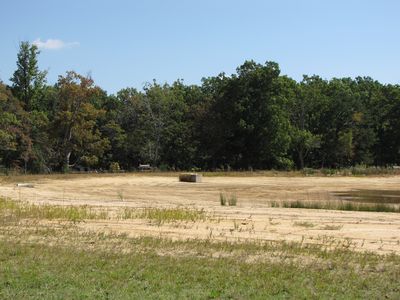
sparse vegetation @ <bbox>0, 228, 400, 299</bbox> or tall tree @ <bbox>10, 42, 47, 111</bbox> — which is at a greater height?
tall tree @ <bbox>10, 42, 47, 111</bbox>

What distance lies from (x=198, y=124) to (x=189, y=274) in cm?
5914

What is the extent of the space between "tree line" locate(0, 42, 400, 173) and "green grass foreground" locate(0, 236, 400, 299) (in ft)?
141

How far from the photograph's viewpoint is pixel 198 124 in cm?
6750

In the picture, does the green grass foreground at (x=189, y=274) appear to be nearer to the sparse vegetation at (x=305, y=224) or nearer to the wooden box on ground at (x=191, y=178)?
the sparse vegetation at (x=305, y=224)

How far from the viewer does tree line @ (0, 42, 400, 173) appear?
2258 inches

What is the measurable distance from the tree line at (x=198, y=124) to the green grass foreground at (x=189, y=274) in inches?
1696

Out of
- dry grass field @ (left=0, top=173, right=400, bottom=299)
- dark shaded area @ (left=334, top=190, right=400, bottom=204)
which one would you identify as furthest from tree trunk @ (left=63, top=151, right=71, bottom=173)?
dry grass field @ (left=0, top=173, right=400, bottom=299)

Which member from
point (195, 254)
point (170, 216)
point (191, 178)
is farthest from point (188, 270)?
point (191, 178)

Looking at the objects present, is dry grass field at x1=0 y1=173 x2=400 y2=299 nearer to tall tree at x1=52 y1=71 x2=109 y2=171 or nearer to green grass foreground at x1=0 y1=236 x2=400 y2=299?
green grass foreground at x1=0 y1=236 x2=400 y2=299

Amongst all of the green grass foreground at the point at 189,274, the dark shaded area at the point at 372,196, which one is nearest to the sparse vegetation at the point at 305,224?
the green grass foreground at the point at 189,274

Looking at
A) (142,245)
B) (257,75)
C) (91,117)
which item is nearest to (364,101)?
(257,75)

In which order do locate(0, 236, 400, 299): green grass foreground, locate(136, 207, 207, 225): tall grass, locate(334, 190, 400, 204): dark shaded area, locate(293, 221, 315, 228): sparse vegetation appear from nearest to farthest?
locate(0, 236, 400, 299): green grass foreground, locate(293, 221, 315, 228): sparse vegetation, locate(136, 207, 207, 225): tall grass, locate(334, 190, 400, 204): dark shaded area

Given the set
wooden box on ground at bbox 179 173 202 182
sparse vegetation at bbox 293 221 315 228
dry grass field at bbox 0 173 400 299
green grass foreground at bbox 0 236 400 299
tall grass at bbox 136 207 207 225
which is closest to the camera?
green grass foreground at bbox 0 236 400 299

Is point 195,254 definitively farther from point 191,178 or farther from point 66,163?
point 66,163
